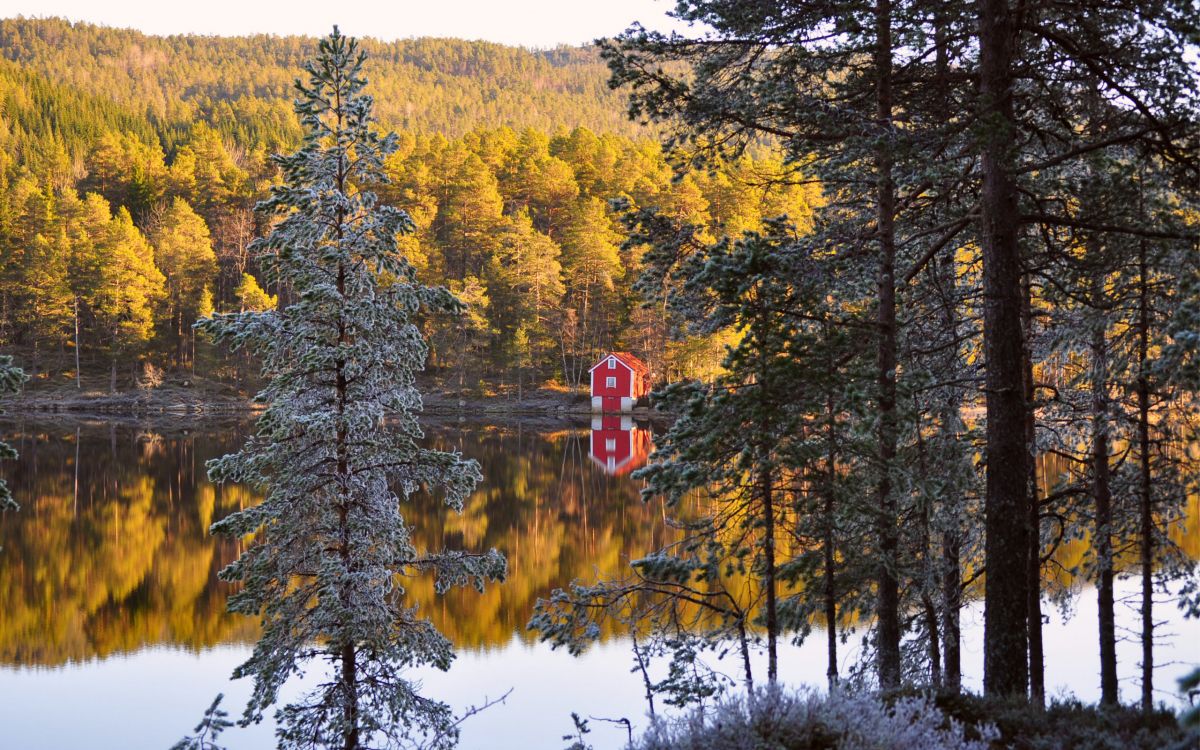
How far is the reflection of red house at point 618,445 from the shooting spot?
42156 mm

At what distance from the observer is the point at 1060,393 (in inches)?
472

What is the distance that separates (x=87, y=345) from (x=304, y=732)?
227ft

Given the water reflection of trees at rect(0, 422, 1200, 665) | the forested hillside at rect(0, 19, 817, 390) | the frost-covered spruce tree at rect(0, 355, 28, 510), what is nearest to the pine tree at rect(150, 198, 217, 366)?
the forested hillside at rect(0, 19, 817, 390)

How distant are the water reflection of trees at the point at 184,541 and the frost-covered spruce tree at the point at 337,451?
5157 millimetres

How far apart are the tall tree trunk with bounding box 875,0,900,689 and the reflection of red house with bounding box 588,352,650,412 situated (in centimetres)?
5396

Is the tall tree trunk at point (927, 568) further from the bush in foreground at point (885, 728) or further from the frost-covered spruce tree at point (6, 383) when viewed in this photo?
the frost-covered spruce tree at point (6, 383)

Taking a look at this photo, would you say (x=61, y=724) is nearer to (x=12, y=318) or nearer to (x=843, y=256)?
(x=843, y=256)

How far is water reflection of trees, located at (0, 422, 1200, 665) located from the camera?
20.2 m

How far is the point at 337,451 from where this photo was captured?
1107 centimetres

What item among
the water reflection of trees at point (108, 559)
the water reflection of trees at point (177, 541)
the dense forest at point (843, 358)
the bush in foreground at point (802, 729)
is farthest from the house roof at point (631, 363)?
the bush in foreground at point (802, 729)

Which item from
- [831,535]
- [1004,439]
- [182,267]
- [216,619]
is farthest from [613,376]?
[1004,439]

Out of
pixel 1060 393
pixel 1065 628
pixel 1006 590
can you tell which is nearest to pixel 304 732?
pixel 1006 590

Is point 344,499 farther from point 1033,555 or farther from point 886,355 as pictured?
point 1033,555

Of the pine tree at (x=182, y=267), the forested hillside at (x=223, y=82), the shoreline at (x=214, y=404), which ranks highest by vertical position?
the forested hillside at (x=223, y=82)
